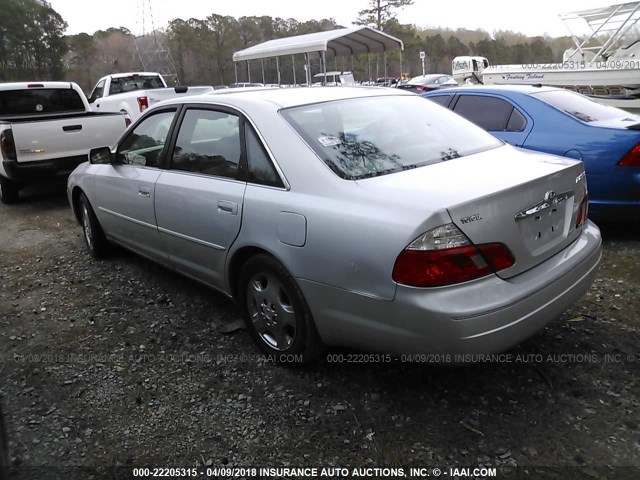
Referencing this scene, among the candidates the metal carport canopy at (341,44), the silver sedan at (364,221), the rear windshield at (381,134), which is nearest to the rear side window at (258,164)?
the silver sedan at (364,221)

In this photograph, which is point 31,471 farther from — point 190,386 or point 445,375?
point 445,375

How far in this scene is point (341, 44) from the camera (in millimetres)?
16719

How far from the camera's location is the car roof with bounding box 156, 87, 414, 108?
3.16 metres

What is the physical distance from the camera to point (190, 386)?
9.62 feet

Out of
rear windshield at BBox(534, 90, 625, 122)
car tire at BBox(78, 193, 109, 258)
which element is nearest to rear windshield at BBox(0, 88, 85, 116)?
car tire at BBox(78, 193, 109, 258)

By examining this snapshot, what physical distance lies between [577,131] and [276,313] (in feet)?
11.1

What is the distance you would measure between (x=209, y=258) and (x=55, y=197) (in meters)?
6.22

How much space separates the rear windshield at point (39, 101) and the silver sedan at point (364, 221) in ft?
20.6

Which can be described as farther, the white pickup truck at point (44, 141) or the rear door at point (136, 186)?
the white pickup truck at point (44, 141)

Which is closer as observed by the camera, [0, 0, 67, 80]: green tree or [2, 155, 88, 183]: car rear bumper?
[2, 155, 88, 183]: car rear bumper

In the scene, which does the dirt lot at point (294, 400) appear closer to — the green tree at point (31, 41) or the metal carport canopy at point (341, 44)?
the metal carport canopy at point (341, 44)

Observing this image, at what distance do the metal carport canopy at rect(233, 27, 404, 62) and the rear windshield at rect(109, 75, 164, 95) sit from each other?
4895mm

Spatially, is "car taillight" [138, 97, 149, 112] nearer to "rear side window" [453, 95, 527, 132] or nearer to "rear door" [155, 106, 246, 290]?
"rear side window" [453, 95, 527, 132]

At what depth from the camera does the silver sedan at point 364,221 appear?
7.27ft
